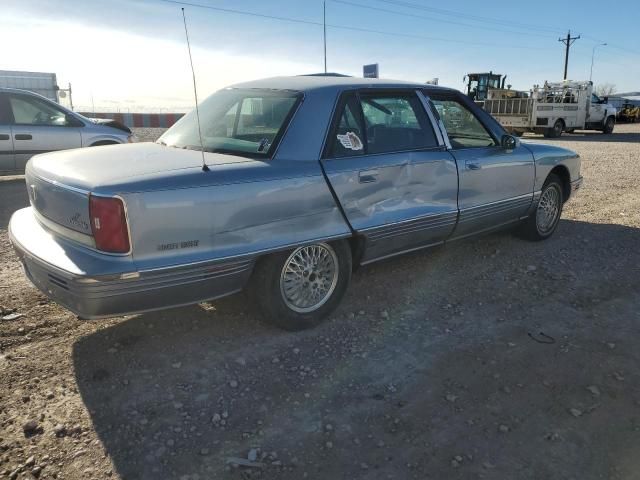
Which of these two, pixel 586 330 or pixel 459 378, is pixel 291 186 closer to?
pixel 459 378

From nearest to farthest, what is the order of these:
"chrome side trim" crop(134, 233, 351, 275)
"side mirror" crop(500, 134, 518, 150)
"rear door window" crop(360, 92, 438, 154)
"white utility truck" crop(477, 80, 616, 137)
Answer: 1. "chrome side trim" crop(134, 233, 351, 275)
2. "rear door window" crop(360, 92, 438, 154)
3. "side mirror" crop(500, 134, 518, 150)
4. "white utility truck" crop(477, 80, 616, 137)

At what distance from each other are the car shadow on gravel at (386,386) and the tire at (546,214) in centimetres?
118

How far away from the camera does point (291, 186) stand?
3.12 metres

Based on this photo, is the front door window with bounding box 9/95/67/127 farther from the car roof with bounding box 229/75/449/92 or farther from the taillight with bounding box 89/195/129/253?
the taillight with bounding box 89/195/129/253

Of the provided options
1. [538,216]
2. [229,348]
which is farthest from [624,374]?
[538,216]

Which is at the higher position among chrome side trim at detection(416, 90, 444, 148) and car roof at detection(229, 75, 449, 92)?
car roof at detection(229, 75, 449, 92)

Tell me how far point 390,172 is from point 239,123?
109cm

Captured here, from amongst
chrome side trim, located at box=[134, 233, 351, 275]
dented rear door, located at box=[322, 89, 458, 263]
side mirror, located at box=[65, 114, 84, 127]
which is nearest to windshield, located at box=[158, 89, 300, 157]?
dented rear door, located at box=[322, 89, 458, 263]

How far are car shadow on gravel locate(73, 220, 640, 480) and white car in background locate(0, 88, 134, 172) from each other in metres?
5.91

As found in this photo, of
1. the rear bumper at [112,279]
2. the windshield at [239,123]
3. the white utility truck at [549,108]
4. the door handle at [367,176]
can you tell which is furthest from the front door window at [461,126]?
the white utility truck at [549,108]

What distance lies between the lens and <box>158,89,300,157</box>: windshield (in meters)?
3.36

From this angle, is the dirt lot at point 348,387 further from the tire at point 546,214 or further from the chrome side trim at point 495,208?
the tire at point 546,214

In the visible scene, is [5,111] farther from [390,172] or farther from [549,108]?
[549,108]

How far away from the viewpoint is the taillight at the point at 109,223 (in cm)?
260
